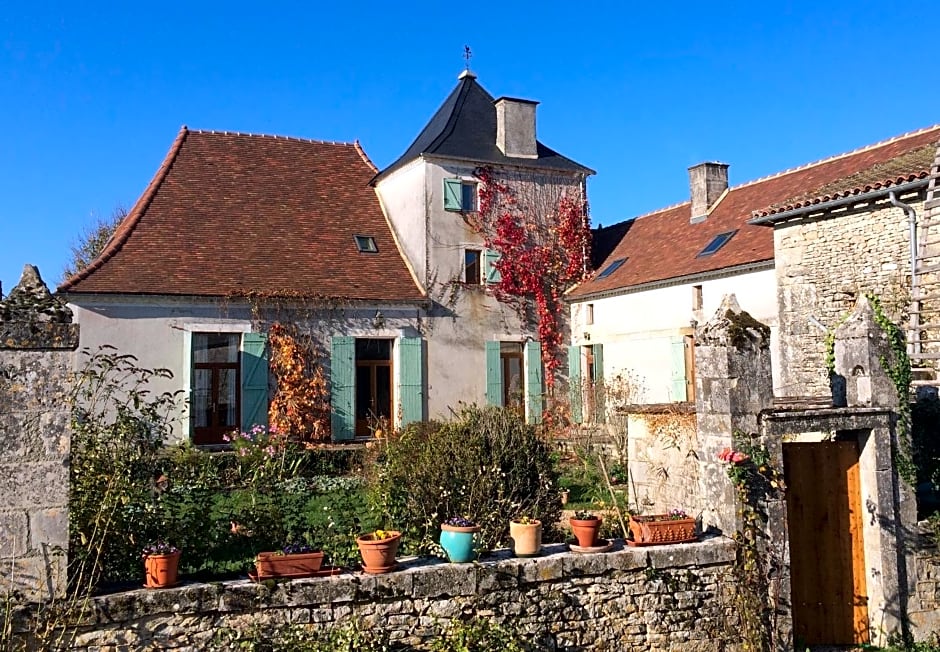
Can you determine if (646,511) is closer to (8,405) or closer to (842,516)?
(842,516)

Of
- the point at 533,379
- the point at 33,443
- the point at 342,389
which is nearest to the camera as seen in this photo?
the point at 33,443

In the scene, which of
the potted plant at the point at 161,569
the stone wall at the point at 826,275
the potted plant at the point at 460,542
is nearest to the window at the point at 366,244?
the stone wall at the point at 826,275

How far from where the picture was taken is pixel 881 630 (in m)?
6.78

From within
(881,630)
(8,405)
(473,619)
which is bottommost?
(881,630)

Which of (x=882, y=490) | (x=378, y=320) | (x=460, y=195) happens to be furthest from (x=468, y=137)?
(x=882, y=490)

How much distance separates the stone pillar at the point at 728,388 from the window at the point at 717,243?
28.9 feet

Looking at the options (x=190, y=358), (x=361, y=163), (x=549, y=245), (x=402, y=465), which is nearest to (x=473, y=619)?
(x=402, y=465)

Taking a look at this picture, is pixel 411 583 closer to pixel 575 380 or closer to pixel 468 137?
pixel 575 380

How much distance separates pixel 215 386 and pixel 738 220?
10670 millimetres

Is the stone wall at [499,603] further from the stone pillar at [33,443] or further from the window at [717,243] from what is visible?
the window at [717,243]

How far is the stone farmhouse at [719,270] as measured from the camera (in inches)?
456

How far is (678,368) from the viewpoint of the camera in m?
15.0

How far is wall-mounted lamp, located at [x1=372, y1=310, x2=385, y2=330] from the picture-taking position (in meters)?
15.9

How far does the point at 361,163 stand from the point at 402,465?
40.5 ft
